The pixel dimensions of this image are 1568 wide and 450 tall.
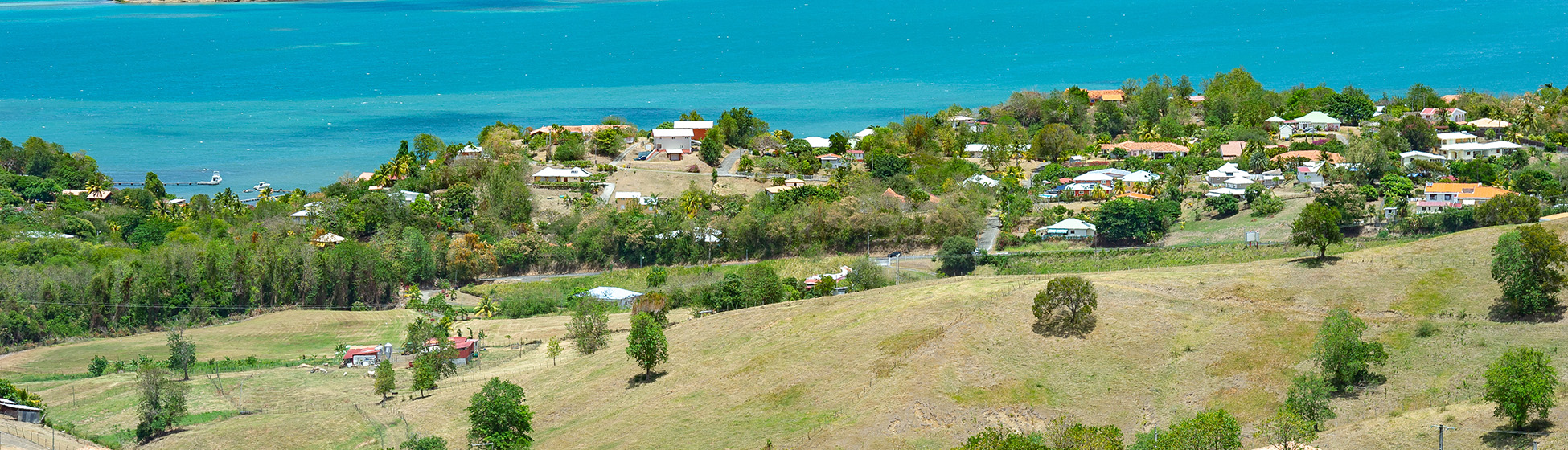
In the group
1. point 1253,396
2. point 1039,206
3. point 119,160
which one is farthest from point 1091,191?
point 119,160

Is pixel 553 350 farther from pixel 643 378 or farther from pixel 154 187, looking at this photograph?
pixel 154 187

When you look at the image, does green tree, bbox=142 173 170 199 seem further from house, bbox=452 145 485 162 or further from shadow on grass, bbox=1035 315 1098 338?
shadow on grass, bbox=1035 315 1098 338

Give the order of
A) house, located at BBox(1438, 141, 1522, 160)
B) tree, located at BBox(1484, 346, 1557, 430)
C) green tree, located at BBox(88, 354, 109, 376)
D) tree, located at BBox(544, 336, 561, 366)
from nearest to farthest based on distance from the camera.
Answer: tree, located at BBox(1484, 346, 1557, 430), tree, located at BBox(544, 336, 561, 366), green tree, located at BBox(88, 354, 109, 376), house, located at BBox(1438, 141, 1522, 160)

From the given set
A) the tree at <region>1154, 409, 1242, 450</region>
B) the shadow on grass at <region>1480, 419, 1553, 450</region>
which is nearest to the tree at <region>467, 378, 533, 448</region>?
the tree at <region>1154, 409, 1242, 450</region>

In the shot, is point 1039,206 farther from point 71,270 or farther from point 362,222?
point 71,270

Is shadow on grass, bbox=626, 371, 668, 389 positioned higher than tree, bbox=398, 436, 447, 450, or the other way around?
shadow on grass, bbox=626, 371, 668, 389

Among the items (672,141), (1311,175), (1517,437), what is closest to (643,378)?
(1517,437)

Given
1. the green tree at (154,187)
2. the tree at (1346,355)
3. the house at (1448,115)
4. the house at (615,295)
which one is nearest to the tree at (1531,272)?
the tree at (1346,355)
